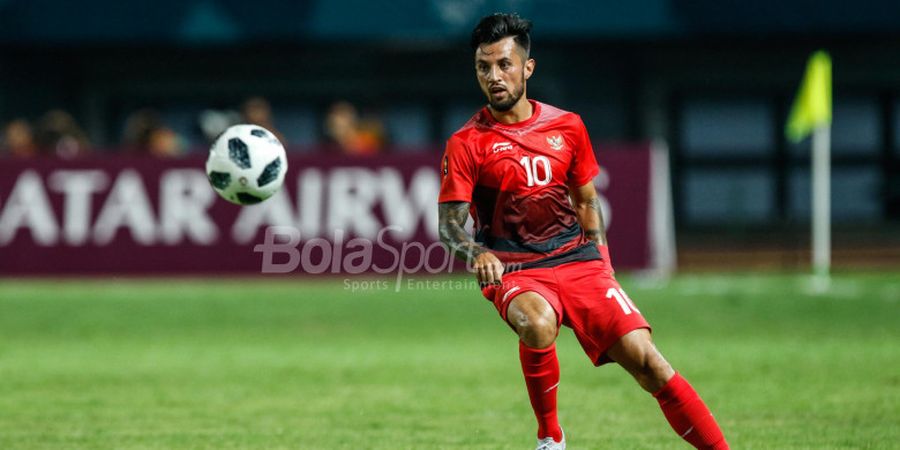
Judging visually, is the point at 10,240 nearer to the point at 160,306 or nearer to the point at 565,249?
the point at 160,306

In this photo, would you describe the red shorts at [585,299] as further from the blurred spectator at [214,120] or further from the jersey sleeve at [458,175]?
the blurred spectator at [214,120]

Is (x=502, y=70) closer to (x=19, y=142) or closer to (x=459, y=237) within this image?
(x=459, y=237)

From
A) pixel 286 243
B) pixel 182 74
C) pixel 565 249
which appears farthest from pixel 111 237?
pixel 565 249

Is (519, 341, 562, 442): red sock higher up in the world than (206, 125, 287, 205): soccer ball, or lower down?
lower down

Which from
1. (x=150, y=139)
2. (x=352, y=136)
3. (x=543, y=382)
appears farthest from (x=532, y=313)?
(x=150, y=139)

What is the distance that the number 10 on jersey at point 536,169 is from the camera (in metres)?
6.64

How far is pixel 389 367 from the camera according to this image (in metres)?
11.0

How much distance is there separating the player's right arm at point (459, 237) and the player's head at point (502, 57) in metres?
0.57

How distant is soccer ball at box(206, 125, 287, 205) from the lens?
24.1 ft

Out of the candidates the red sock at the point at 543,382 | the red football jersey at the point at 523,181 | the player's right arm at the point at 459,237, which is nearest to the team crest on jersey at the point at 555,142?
the red football jersey at the point at 523,181

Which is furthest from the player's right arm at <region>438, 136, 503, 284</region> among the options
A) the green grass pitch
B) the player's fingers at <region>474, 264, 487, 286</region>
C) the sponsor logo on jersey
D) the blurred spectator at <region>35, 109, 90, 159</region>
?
the blurred spectator at <region>35, 109, 90, 159</region>

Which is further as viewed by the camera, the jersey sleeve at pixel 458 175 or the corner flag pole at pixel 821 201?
the corner flag pole at pixel 821 201

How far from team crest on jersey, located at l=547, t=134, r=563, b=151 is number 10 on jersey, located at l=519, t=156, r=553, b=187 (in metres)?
0.08

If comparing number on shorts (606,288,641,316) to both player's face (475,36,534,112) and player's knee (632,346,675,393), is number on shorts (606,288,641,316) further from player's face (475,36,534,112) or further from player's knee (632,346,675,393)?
player's face (475,36,534,112)
